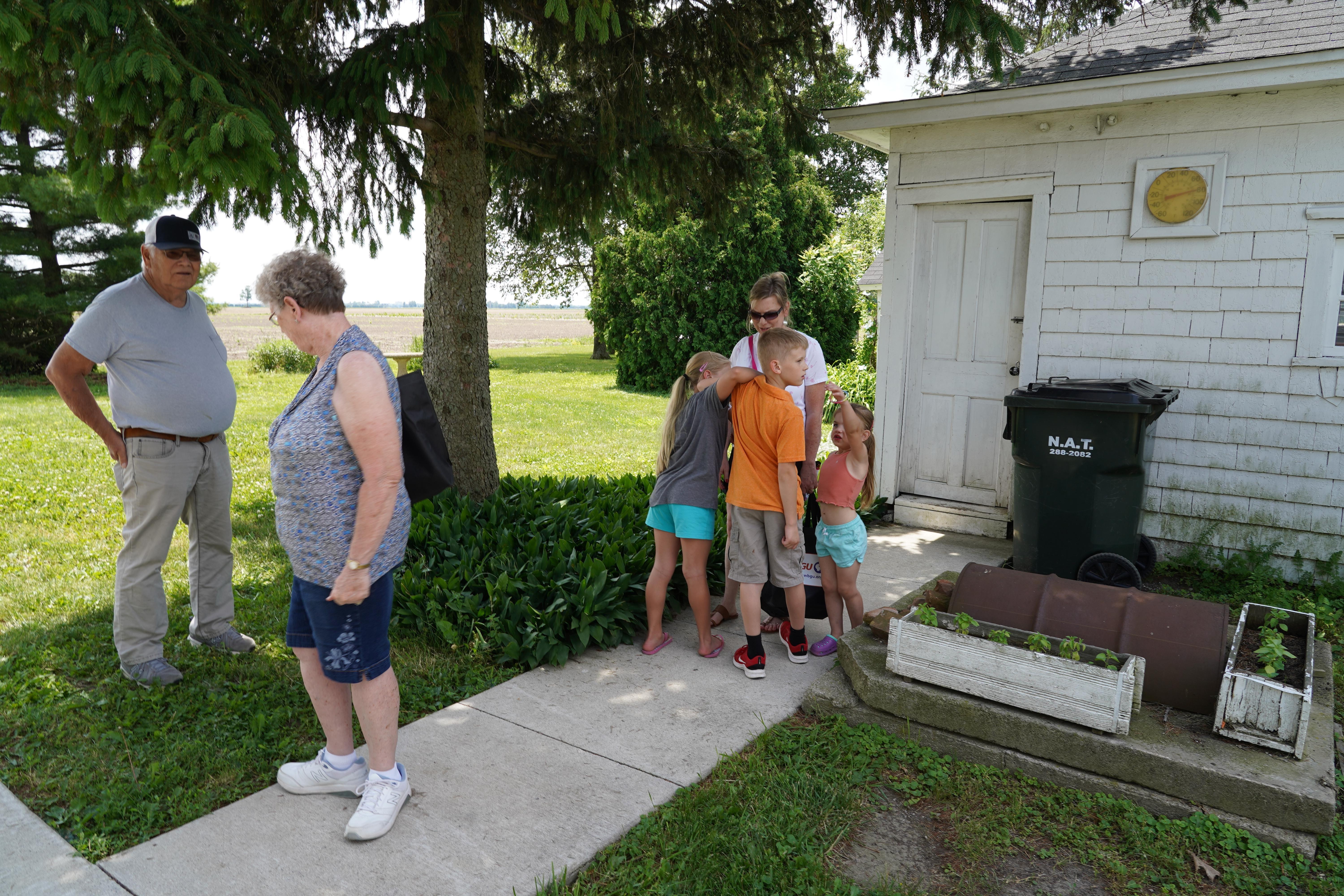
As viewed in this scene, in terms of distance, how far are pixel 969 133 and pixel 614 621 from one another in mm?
4429

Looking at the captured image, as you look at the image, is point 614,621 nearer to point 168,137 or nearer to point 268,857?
point 268,857

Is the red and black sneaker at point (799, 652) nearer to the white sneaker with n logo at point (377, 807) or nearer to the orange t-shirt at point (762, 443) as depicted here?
the orange t-shirt at point (762, 443)

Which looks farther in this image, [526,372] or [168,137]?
[526,372]

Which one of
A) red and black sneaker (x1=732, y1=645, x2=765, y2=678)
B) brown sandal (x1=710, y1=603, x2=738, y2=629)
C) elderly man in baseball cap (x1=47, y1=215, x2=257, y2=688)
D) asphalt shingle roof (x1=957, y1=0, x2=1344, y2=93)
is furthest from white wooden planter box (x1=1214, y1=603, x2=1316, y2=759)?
elderly man in baseball cap (x1=47, y1=215, x2=257, y2=688)

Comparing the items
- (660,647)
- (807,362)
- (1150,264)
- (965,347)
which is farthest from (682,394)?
(1150,264)

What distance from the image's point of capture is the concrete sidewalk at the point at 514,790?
249cm

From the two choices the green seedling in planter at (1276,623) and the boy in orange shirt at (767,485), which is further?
the boy in orange shirt at (767,485)

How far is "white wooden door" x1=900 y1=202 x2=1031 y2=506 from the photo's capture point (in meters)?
6.17

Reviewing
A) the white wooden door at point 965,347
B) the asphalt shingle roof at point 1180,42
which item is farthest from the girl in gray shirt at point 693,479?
the asphalt shingle roof at point 1180,42

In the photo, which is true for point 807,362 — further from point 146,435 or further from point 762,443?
point 146,435

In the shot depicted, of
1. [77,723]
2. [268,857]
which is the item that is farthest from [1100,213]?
[77,723]

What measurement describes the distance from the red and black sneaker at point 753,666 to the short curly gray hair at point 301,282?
7.74 ft

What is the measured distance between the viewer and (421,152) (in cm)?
550

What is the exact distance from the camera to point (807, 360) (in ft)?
13.1
